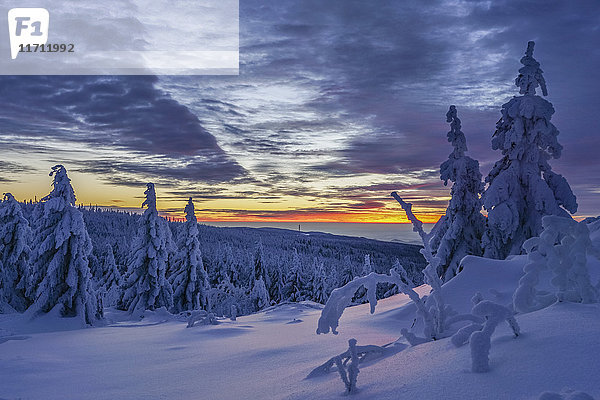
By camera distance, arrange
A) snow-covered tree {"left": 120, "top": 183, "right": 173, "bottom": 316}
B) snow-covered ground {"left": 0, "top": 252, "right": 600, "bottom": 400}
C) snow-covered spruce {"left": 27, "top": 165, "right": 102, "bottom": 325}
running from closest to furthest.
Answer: snow-covered ground {"left": 0, "top": 252, "right": 600, "bottom": 400} → snow-covered spruce {"left": 27, "top": 165, "right": 102, "bottom": 325} → snow-covered tree {"left": 120, "top": 183, "right": 173, "bottom": 316}

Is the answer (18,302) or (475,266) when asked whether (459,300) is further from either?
(18,302)

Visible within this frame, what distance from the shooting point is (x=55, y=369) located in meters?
6.33

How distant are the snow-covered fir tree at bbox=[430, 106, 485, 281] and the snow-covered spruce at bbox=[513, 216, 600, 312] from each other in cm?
1790

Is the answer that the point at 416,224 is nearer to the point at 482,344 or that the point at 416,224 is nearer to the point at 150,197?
the point at 482,344

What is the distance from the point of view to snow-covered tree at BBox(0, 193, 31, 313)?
2866cm

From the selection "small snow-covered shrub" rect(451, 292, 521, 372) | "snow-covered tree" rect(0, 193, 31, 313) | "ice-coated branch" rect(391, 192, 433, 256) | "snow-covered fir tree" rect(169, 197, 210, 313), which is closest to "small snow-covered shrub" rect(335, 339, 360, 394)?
"small snow-covered shrub" rect(451, 292, 521, 372)

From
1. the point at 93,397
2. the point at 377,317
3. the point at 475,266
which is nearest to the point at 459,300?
the point at 475,266

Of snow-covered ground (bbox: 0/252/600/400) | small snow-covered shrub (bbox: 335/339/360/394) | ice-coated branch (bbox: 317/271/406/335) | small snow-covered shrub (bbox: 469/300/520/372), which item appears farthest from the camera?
ice-coated branch (bbox: 317/271/406/335)

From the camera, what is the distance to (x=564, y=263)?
130 inches

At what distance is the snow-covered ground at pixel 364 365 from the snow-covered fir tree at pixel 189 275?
25.2 m

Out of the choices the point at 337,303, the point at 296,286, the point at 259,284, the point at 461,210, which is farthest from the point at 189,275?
the point at 337,303

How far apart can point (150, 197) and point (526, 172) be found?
26.2 m

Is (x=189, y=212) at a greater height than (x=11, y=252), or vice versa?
(x=189, y=212)

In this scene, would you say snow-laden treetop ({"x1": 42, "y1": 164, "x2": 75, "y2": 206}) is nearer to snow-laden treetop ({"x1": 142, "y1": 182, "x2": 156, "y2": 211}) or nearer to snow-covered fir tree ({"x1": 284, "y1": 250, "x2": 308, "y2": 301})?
snow-laden treetop ({"x1": 142, "y1": 182, "x2": 156, "y2": 211})
